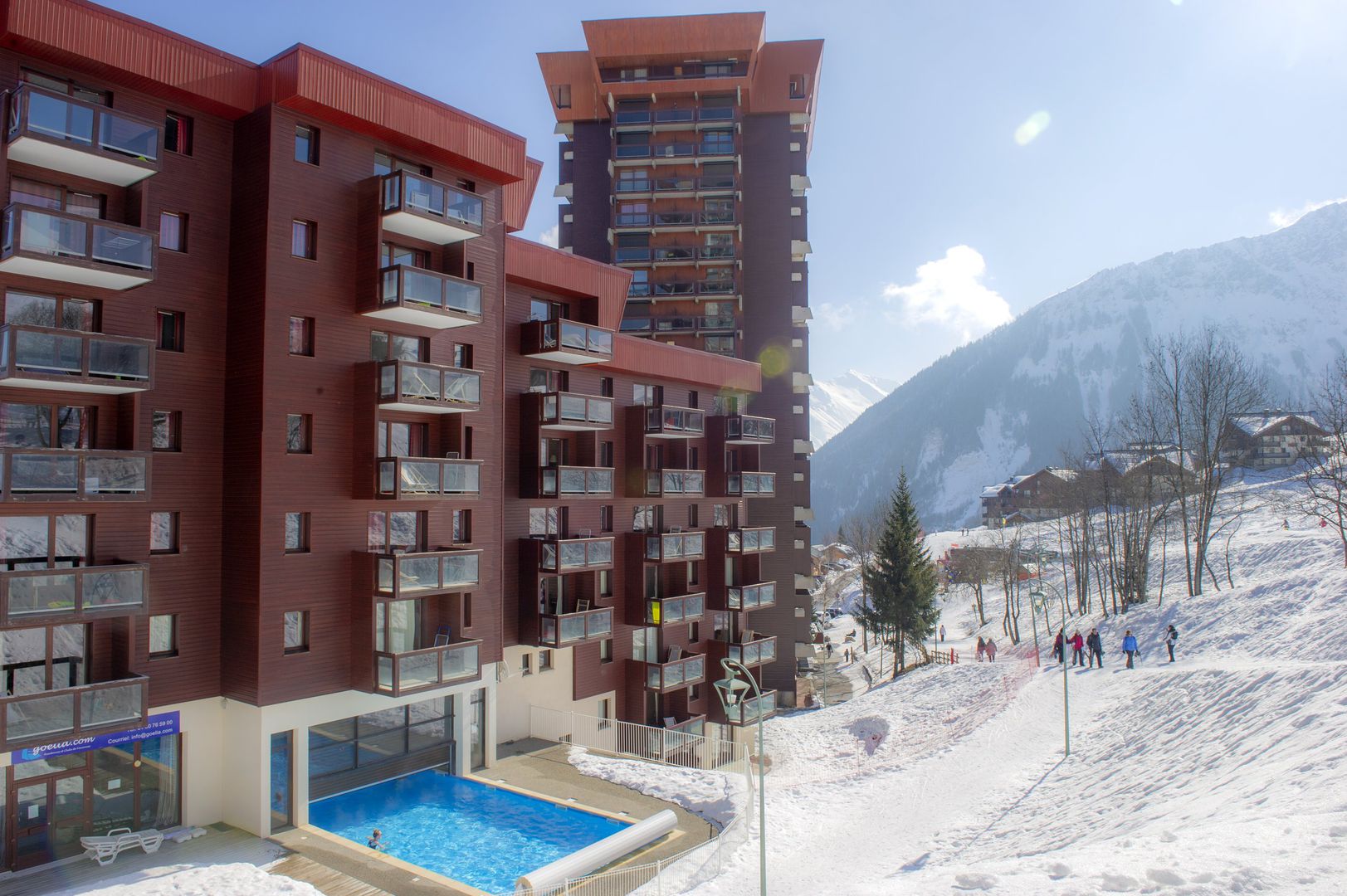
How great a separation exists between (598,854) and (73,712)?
10.5 metres

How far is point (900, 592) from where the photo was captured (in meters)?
51.6

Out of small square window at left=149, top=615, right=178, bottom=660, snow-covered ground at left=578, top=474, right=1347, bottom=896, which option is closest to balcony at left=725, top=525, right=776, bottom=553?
snow-covered ground at left=578, top=474, right=1347, bottom=896

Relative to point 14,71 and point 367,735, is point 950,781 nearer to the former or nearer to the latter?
point 367,735

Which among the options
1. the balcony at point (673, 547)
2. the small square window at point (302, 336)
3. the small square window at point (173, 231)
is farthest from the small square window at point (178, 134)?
the balcony at point (673, 547)

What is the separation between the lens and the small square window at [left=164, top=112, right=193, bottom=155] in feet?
60.4

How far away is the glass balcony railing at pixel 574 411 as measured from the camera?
27359 millimetres

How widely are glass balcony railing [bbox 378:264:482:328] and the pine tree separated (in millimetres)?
36985

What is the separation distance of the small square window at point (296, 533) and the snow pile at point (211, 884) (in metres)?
6.68

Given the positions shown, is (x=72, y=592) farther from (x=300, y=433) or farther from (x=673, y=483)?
(x=673, y=483)

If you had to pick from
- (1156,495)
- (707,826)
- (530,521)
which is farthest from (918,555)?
(707,826)

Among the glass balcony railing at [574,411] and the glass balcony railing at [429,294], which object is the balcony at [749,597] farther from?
the glass balcony railing at [429,294]

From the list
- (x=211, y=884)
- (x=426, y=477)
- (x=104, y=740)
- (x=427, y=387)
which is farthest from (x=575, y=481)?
(x=211, y=884)

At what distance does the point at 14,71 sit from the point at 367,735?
16.3 m

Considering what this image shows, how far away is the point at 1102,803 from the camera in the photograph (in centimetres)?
1995
